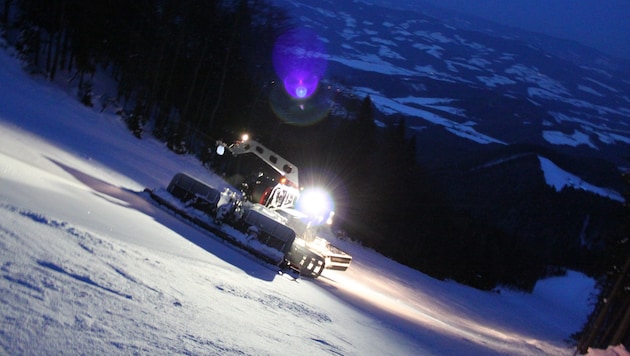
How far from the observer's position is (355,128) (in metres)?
57.1

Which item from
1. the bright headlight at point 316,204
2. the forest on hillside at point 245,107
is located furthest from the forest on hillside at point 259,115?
the bright headlight at point 316,204

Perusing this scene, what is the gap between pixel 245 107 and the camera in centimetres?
4125

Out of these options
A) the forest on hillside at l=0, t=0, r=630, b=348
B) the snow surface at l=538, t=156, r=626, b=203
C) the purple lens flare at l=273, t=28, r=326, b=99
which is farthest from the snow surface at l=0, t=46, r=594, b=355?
the snow surface at l=538, t=156, r=626, b=203

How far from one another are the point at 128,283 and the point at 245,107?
121ft

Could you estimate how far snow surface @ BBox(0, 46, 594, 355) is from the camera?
3.76 meters

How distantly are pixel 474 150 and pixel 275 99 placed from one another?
103701mm

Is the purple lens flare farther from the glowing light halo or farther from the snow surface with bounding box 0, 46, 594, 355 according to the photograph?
the snow surface with bounding box 0, 46, 594, 355

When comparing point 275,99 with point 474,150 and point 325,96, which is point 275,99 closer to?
point 325,96

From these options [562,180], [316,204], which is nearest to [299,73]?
[316,204]

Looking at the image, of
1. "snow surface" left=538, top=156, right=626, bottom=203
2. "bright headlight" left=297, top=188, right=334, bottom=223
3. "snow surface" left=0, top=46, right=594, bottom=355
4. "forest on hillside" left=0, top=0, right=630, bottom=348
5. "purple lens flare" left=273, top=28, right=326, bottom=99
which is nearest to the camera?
"snow surface" left=0, top=46, right=594, bottom=355

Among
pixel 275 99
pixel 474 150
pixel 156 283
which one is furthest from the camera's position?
pixel 474 150

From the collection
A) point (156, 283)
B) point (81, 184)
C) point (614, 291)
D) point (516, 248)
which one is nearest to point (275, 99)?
point (614, 291)

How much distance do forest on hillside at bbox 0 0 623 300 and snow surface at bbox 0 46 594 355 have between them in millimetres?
13833

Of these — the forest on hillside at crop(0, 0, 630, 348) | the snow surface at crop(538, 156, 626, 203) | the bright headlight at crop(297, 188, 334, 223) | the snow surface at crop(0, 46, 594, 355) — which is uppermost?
the snow surface at crop(538, 156, 626, 203)
